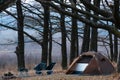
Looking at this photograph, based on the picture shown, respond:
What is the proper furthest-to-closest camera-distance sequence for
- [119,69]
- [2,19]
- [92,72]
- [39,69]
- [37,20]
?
1. [37,20]
2. [2,19]
3. [39,69]
4. [92,72]
5. [119,69]

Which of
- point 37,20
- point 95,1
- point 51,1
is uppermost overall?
point 51,1

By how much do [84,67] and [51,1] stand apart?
7736 millimetres

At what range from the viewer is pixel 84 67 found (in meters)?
21.6

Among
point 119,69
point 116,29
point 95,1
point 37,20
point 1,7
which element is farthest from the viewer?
point 37,20

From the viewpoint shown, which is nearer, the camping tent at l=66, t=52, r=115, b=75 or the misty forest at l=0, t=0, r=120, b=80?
the misty forest at l=0, t=0, r=120, b=80

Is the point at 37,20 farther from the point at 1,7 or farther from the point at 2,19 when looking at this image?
the point at 1,7

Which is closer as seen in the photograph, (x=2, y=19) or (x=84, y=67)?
(x=84, y=67)

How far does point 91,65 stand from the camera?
2134 centimetres

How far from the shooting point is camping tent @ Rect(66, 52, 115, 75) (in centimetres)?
2120

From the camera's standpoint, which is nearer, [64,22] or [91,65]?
[91,65]

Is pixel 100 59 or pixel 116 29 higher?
pixel 116 29

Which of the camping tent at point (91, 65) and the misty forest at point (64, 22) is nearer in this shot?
the misty forest at point (64, 22)

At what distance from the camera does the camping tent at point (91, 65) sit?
835 inches

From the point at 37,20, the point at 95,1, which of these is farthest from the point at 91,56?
the point at 37,20
